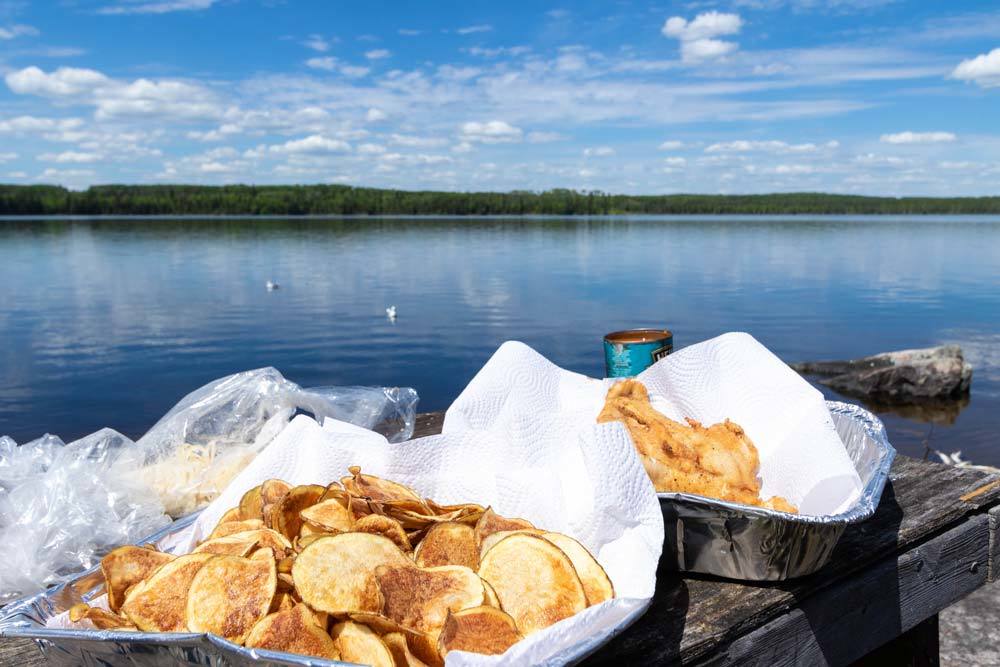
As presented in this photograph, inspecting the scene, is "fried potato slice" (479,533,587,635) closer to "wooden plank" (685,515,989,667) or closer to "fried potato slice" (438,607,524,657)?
"fried potato slice" (438,607,524,657)

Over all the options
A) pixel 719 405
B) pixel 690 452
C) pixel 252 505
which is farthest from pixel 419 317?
pixel 252 505

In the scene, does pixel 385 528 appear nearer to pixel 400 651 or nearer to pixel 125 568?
pixel 400 651

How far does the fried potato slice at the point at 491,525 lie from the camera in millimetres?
1906

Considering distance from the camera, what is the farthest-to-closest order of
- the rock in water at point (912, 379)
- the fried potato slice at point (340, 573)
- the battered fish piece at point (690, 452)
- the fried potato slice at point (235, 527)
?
the rock in water at point (912, 379)
the battered fish piece at point (690, 452)
the fried potato slice at point (235, 527)
the fried potato slice at point (340, 573)

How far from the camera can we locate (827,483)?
91.7 inches

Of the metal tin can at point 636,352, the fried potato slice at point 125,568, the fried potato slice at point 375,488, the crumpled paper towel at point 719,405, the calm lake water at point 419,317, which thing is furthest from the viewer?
the calm lake water at point 419,317

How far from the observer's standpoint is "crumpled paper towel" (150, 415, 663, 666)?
5.05ft

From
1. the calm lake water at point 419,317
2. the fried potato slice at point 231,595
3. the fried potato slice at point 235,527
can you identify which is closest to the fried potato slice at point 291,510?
the fried potato slice at point 235,527

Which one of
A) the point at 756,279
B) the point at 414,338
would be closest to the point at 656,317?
the point at 414,338

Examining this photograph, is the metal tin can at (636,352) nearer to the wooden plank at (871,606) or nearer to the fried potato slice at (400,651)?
the wooden plank at (871,606)

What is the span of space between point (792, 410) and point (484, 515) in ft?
4.28

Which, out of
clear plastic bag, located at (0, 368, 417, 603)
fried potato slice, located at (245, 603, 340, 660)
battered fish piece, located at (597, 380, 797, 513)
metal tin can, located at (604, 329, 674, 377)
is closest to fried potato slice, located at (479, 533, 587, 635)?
fried potato slice, located at (245, 603, 340, 660)

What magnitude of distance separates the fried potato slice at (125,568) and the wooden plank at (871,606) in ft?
4.50

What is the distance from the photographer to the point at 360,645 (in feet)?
5.02
